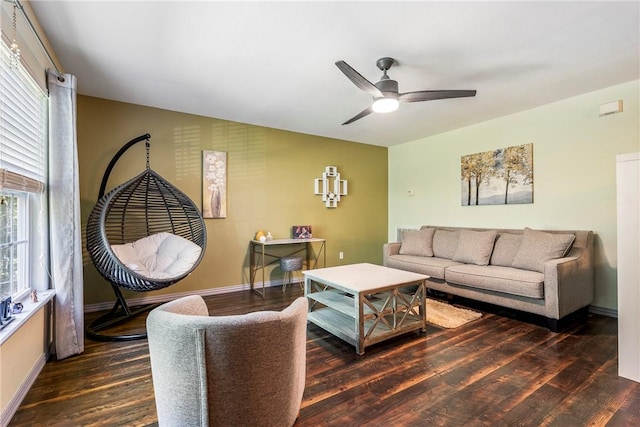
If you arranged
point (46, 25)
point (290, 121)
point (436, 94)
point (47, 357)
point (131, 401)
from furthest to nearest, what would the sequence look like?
point (290, 121)
point (436, 94)
point (47, 357)
point (46, 25)
point (131, 401)

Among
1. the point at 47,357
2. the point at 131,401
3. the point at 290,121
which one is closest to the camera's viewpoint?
the point at 131,401

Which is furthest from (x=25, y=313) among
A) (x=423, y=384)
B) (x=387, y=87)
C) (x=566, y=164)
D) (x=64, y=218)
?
(x=566, y=164)

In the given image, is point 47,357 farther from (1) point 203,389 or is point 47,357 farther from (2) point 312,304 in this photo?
(2) point 312,304

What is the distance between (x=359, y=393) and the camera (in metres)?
1.84

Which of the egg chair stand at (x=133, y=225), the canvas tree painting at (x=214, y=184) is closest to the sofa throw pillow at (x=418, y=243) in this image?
the canvas tree painting at (x=214, y=184)

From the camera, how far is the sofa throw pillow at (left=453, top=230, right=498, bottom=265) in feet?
11.9

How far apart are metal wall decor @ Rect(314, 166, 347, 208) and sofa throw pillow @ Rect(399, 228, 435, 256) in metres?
1.34

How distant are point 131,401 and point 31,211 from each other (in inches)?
60.8

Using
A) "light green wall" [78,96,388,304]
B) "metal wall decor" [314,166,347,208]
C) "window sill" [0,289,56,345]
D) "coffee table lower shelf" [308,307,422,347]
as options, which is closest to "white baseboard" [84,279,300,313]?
"light green wall" [78,96,388,304]

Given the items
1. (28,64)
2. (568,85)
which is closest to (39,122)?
(28,64)

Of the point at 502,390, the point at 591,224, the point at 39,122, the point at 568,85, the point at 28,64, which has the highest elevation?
the point at 568,85

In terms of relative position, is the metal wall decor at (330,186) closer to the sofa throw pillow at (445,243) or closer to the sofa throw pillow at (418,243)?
the sofa throw pillow at (418,243)

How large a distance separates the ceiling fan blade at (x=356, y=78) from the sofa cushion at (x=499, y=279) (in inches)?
87.2

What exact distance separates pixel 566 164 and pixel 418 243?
6.48 feet
